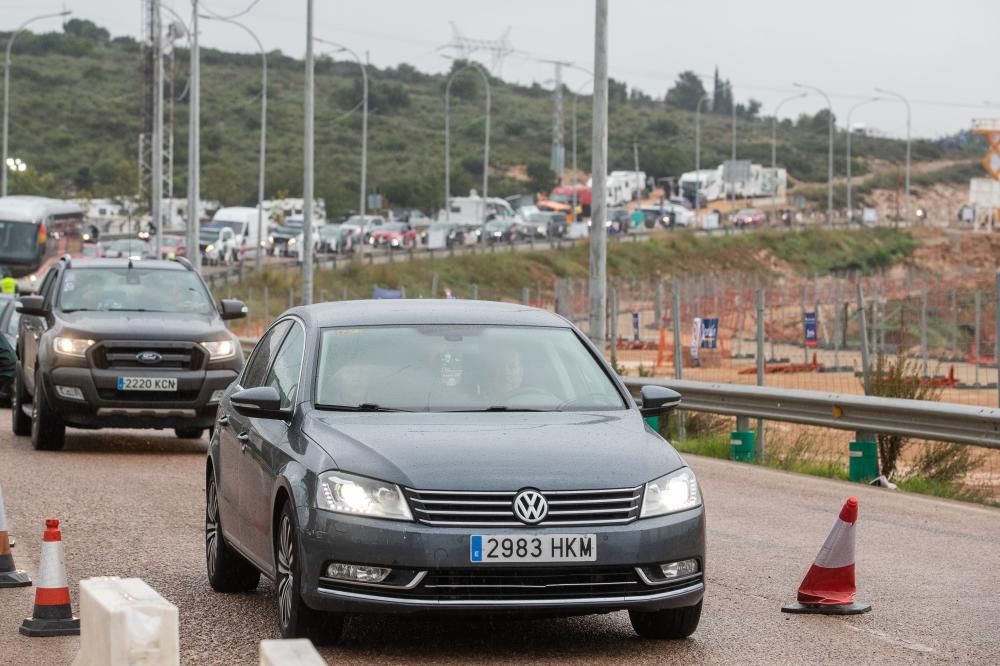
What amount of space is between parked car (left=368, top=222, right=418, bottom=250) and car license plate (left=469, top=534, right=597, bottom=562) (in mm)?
80677

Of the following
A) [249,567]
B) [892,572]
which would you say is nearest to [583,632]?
[249,567]

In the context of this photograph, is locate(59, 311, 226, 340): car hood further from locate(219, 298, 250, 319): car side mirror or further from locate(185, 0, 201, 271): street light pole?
locate(185, 0, 201, 271): street light pole

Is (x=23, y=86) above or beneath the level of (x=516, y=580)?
above

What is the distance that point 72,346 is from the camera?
1733cm

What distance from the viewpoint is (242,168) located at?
127 meters

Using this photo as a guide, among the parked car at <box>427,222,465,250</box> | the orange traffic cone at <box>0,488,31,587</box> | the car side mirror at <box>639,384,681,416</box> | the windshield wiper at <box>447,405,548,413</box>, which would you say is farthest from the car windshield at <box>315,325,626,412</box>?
the parked car at <box>427,222,465,250</box>

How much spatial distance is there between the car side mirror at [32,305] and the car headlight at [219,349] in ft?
5.43

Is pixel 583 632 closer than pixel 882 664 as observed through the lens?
No

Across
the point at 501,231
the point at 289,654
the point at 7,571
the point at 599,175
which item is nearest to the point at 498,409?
the point at 7,571

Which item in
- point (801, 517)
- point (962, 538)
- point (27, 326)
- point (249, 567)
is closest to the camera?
point (249, 567)

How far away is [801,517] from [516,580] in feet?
20.2

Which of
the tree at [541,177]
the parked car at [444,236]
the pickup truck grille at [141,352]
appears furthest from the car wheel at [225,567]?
the tree at [541,177]

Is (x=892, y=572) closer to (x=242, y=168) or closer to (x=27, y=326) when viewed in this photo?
(x=27, y=326)

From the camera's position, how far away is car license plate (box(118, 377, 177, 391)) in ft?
56.5
